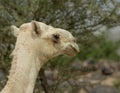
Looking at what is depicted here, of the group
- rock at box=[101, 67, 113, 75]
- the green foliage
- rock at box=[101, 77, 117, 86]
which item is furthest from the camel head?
the green foliage

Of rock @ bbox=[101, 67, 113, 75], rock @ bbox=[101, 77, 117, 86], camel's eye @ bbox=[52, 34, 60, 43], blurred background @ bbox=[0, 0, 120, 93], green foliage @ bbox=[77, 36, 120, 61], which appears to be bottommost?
green foliage @ bbox=[77, 36, 120, 61]

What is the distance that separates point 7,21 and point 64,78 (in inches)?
76.9

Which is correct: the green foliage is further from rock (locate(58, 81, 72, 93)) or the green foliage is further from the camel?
the camel

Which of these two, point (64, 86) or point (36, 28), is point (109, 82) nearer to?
point (64, 86)

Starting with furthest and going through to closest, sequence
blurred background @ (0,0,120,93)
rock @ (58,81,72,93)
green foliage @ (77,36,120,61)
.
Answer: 1. green foliage @ (77,36,120,61)
2. rock @ (58,81,72,93)
3. blurred background @ (0,0,120,93)

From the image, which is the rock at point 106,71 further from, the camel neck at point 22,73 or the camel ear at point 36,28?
the camel neck at point 22,73

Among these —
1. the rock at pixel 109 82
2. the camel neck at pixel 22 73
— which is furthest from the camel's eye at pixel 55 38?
the rock at pixel 109 82

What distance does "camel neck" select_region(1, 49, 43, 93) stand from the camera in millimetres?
6656

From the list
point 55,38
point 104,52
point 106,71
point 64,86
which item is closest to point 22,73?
point 55,38

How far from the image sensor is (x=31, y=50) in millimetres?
6938

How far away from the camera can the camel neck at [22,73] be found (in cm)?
666

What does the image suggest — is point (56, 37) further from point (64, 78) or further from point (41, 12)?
point (64, 78)

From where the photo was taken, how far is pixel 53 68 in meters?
11.0

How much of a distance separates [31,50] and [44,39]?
25 cm
